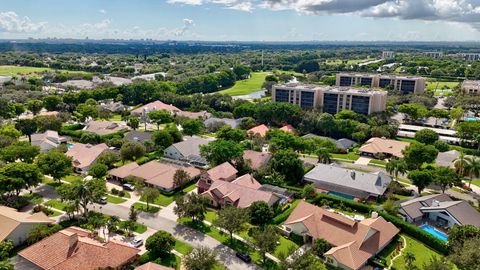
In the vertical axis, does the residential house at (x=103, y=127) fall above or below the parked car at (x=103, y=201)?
above

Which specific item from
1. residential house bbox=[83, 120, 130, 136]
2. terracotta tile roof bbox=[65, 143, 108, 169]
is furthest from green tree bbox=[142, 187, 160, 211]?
residential house bbox=[83, 120, 130, 136]

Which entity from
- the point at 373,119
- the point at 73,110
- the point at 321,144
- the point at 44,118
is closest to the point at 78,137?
the point at 44,118

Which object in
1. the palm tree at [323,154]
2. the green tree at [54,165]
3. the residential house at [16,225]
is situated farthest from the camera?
the palm tree at [323,154]

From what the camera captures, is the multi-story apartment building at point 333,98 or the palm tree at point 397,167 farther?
the multi-story apartment building at point 333,98

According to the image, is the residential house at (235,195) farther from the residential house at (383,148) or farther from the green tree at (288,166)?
the residential house at (383,148)

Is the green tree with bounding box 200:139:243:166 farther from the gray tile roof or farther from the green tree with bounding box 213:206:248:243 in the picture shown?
the green tree with bounding box 213:206:248:243

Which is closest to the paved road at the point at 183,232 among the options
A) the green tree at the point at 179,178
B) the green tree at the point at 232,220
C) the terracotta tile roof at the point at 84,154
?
the green tree at the point at 232,220
